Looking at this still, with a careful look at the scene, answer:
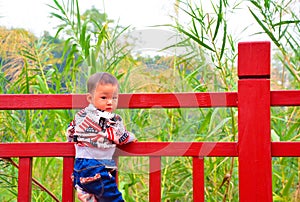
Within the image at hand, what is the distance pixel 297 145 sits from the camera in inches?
69.8

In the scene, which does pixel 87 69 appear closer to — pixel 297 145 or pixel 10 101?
pixel 10 101

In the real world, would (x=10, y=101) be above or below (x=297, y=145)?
Result: above

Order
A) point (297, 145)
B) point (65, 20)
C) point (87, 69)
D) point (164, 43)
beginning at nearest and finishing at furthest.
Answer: point (297, 145) < point (164, 43) < point (87, 69) < point (65, 20)

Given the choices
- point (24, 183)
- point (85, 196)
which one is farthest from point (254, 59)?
point (24, 183)

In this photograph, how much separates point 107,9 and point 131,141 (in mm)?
978

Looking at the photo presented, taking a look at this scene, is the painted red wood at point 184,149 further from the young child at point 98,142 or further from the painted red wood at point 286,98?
the painted red wood at point 286,98

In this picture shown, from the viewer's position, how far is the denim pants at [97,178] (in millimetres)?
1771

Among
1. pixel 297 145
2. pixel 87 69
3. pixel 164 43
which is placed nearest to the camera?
A: pixel 297 145

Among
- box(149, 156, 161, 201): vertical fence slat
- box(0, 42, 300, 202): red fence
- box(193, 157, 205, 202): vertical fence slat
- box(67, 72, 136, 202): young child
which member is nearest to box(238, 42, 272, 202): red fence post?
box(0, 42, 300, 202): red fence

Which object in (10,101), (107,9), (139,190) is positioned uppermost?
(107,9)

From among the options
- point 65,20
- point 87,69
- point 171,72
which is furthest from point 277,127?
point 65,20

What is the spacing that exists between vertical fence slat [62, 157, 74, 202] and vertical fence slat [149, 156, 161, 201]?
29cm

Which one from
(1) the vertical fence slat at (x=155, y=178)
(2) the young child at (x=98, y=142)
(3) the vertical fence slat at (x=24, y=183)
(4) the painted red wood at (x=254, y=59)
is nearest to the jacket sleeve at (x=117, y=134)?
(2) the young child at (x=98, y=142)

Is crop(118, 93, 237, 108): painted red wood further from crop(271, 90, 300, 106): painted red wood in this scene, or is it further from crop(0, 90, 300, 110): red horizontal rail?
crop(271, 90, 300, 106): painted red wood
